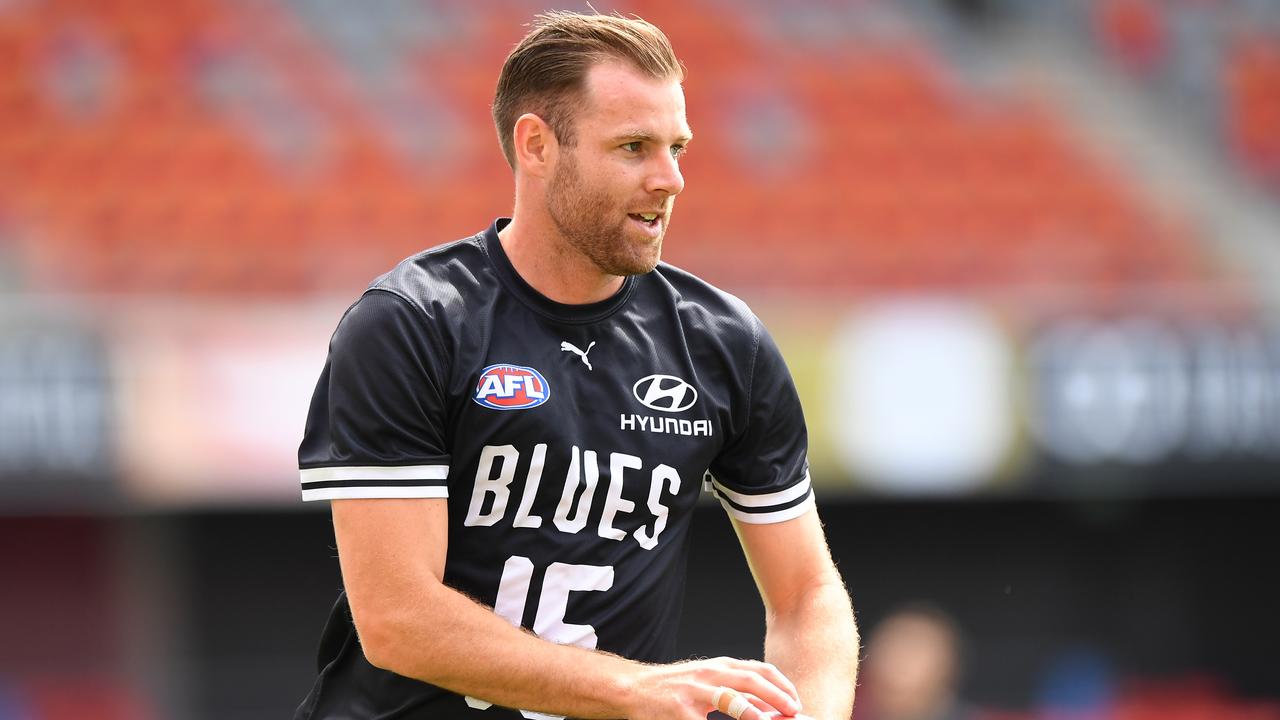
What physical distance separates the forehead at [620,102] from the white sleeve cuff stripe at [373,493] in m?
0.71

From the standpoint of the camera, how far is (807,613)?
327 cm

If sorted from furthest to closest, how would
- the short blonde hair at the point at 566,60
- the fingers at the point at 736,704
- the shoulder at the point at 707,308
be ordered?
1. the shoulder at the point at 707,308
2. the short blonde hair at the point at 566,60
3. the fingers at the point at 736,704

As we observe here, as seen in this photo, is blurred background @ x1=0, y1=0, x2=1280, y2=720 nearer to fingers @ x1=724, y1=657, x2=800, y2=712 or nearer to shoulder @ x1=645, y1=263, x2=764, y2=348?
shoulder @ x1=645, y1=263, x2=764, y2=348

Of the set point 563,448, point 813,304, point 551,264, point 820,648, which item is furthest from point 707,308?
point 813,304

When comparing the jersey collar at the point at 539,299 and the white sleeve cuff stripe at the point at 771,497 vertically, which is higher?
the jersey collar at the point at 539,299

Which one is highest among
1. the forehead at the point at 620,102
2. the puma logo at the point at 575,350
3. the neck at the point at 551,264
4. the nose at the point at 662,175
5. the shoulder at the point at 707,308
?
the forehead at the point at 620,102

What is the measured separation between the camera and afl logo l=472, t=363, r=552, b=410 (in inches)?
117

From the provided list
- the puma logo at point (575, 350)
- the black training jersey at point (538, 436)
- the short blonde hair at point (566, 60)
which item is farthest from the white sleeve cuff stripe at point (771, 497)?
the short blonde hair at point (566, 60)

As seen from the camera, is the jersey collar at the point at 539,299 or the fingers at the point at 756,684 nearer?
the fingers at the point at 756,684

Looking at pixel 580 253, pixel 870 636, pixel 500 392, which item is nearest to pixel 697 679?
pixel 500 392

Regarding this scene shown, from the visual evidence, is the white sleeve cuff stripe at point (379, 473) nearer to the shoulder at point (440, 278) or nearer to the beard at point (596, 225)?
the shoulder at point (440, 278)

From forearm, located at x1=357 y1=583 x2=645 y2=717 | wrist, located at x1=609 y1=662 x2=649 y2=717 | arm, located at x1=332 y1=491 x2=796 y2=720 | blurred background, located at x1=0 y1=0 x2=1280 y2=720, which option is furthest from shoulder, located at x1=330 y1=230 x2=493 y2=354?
blurred background, located at x1=0 y1=0 x2=1280 y2=720

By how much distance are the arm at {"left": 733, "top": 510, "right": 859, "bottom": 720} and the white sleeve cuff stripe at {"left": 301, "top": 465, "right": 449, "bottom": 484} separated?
0.75 m

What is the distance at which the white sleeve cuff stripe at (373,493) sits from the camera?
2.85 metres
